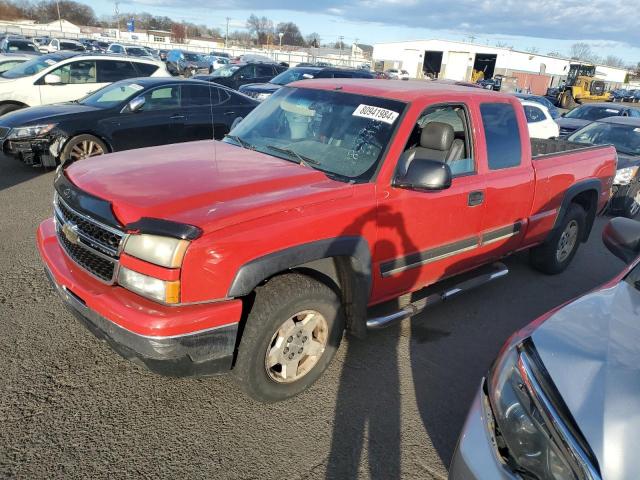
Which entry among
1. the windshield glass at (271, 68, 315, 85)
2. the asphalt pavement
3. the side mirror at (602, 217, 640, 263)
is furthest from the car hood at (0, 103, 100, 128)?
the windshield glass at (271, 68, 315, 85)

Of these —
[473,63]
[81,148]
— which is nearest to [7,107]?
[81,148]

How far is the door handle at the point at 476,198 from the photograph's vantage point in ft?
12.3

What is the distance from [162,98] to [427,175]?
251 inches

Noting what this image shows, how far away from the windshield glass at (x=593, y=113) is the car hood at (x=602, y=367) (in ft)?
46.1

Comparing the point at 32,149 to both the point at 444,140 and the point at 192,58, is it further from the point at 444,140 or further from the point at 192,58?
the point at 192,58

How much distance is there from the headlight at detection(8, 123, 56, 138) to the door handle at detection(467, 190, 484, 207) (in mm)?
6331

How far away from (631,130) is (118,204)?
993 cm

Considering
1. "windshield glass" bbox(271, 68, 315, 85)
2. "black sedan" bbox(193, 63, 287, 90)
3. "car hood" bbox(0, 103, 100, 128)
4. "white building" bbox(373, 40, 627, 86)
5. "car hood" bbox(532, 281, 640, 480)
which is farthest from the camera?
"white building" bbox(373, 40, 627, 86)

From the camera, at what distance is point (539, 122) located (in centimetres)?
1183

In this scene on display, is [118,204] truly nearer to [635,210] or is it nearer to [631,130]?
[635,210]

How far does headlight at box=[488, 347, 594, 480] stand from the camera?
5.33ft

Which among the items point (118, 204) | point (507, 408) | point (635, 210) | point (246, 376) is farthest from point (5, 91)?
point (635, 210)

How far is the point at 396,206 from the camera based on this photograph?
10.5 ft

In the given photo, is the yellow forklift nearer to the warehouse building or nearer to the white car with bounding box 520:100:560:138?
the warehouse building
